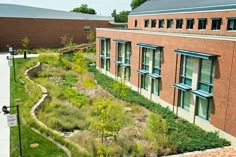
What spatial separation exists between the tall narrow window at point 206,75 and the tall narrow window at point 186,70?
43.0 inches

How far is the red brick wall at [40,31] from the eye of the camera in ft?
176

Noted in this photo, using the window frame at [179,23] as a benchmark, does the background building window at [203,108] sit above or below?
below

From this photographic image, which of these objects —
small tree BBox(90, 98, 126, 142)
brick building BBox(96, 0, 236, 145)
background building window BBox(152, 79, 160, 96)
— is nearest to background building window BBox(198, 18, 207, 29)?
brick building BBox(96, 0, 236, 145)

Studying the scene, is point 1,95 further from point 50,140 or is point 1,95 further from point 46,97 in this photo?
point 50,140

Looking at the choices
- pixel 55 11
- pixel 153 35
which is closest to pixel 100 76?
pixel 153 35

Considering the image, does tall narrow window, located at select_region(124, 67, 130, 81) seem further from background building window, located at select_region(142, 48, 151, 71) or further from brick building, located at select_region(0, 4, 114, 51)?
brick building, located at select_region(0, 4, 114, 51)

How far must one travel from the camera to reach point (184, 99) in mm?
20359

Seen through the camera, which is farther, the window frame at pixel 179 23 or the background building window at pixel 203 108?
the window frame at pixel 179 23

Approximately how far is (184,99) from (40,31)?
44.0 m

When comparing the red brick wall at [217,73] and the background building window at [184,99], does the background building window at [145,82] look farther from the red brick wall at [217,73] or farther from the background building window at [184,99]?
the background building window at [184,99]

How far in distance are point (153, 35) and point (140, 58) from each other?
120 inches

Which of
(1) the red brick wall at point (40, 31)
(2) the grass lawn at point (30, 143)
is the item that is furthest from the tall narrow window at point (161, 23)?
(2) the grass lawn at point (30, 143)

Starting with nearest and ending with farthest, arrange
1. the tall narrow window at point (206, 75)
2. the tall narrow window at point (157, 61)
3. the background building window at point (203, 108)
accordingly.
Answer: the tall narrow window at point (206, 75)
the background building window at point (203, 108)
the tall narrow window at point (157, 61)

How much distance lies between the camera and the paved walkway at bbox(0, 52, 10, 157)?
14.1 m
